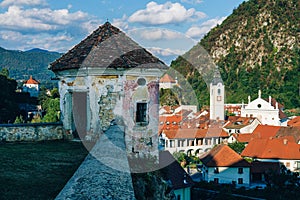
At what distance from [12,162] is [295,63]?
97730 millimetres

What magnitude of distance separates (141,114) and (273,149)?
103ft

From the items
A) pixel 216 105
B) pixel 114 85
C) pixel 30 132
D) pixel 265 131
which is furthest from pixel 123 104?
pixel 216 105

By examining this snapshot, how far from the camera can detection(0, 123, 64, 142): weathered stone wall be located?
11852 mm

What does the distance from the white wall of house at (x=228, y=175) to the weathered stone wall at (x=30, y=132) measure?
24646 mm

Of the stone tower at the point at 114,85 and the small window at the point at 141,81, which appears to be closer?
the stone tower at the point at 114,85

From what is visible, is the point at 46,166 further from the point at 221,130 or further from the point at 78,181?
the point at 221,130

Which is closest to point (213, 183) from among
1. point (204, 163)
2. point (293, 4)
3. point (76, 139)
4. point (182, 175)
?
point (204, 163)

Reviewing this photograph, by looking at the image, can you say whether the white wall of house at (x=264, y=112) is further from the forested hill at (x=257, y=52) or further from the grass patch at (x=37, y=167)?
the grass patch at (x=37, y=167)

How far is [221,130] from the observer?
54500 millimetres

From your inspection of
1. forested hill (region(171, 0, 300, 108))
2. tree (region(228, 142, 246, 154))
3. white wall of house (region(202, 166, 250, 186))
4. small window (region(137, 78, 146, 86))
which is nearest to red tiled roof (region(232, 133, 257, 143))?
tree (region(228, 142, 246, 154))

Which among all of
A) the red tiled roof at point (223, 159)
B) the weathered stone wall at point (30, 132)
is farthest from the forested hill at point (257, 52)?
the weathered stone wall at point (30, 132)

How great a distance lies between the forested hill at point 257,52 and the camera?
312 feet

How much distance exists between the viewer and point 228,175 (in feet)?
116

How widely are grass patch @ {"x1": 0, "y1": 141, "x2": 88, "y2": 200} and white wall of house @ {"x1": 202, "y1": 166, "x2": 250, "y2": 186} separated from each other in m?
25.3
